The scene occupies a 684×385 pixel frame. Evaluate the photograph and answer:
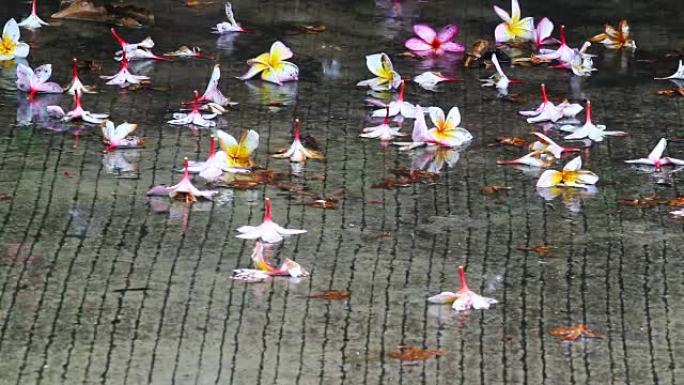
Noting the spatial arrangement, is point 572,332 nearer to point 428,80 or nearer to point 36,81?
point 428,80

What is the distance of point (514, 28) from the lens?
6867 mm

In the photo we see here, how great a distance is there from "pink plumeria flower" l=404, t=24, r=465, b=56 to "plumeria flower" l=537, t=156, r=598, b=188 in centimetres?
164

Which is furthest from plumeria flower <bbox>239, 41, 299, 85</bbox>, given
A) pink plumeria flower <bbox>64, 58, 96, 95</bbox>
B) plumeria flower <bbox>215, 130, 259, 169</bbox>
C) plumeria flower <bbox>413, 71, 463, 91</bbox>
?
plumeria flower <bbox>215, 130, 259, 169</bbox>

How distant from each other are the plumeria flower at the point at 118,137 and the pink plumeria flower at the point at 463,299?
1606mm

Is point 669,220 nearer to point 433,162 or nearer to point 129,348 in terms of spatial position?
point 433,162

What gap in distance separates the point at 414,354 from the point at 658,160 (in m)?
1.77

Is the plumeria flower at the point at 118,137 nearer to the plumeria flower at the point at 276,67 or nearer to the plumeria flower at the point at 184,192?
the plumeria flower at the point at 184,192

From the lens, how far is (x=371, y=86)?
6.22 metres

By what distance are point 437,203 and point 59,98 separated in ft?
5.65

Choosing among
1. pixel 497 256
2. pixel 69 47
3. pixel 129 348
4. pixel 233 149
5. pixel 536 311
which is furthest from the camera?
pixel 69 47

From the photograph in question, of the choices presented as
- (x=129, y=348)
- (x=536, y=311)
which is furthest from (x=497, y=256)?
(x=129, y=348)

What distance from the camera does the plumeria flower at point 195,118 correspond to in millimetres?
5727

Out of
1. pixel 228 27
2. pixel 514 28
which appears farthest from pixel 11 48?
pixel 514 28

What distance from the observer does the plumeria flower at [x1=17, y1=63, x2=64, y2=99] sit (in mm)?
6004
